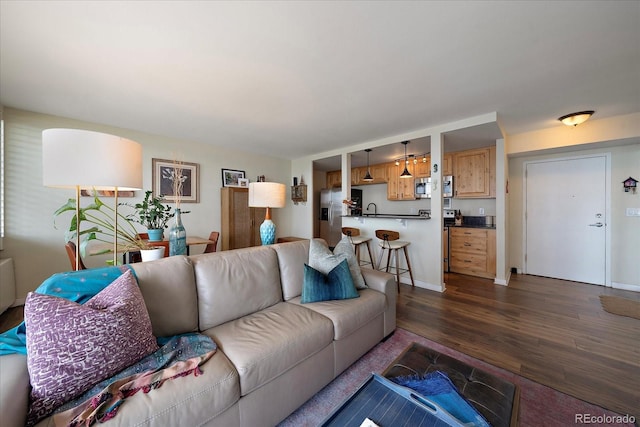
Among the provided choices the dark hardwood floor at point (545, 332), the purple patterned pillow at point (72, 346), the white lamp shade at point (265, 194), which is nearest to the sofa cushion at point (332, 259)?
the white lamp shade at point (265, 194)

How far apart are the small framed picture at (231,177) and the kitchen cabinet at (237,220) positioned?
0.67 ft

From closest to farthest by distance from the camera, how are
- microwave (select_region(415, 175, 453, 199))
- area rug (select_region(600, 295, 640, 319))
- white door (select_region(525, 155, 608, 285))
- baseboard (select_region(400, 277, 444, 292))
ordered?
area rug (select_region(600, 295, 640, 319)) → baseboard (select_region(400, 277, 444, 292)) → white door (select_region(525, 155, 608, 285)) → microwave (select_region(415, 175, 453, 199))

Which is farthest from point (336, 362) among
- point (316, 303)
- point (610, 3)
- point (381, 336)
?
point (610, 3)

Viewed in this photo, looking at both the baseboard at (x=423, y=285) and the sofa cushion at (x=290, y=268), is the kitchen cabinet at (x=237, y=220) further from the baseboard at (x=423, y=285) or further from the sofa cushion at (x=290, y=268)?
the baseboard at (x=423, y=285)

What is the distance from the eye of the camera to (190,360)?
3.77ft

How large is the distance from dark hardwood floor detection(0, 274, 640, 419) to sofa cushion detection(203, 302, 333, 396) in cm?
128

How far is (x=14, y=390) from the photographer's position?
0.84 meters

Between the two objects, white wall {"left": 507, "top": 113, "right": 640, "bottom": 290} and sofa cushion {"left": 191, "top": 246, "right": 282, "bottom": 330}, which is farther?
white wall {"left": 507, "top": 113, "right": 640, "bottom": 290}

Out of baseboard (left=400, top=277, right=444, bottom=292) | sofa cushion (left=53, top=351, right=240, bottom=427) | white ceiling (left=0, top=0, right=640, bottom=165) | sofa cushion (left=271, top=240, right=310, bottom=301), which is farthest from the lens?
baseboard (left=400, top=277, right=444, bottom=292)

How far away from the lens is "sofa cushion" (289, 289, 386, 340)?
166cm

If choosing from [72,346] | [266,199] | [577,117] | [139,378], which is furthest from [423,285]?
[72,346]

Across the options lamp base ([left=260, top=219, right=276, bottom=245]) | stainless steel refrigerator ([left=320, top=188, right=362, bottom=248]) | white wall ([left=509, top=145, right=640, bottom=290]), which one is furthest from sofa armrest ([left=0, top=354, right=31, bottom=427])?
white wall ([left=509, top=145, right=640, bottom=290])

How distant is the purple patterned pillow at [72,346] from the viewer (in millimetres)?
899

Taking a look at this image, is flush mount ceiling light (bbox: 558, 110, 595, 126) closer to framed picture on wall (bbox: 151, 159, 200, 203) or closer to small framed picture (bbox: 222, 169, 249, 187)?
small framed picture (bbox: 222, 169, 249, 187)
